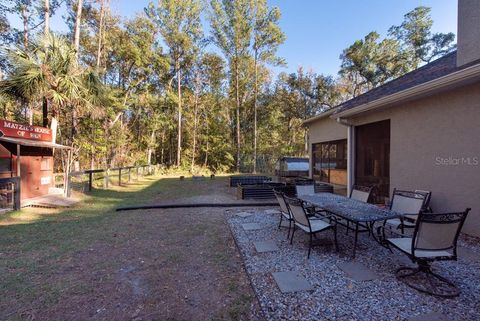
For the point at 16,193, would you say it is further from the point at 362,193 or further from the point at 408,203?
the point at 408,203

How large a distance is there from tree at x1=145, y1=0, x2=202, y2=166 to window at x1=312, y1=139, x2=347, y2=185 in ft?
41.2

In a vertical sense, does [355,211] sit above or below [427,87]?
below

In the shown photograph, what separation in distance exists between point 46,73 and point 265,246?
8.68m

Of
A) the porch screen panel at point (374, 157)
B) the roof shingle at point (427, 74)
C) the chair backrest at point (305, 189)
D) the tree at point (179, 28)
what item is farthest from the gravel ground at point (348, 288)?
the tree at point (179, 28)

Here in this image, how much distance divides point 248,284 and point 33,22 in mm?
17659

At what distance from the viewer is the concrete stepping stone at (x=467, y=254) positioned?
356 centimetres

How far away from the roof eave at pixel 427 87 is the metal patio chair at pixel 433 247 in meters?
2.72

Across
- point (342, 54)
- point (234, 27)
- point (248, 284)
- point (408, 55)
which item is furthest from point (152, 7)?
point (248, 284)

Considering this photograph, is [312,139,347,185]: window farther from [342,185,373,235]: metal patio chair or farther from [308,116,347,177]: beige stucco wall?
[342,185,373,235]: metal patio chair

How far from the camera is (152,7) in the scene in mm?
20156

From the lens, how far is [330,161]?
35.7ft

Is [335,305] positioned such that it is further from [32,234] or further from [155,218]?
[32,234]

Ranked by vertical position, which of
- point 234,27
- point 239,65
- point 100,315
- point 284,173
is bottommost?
point 100,315

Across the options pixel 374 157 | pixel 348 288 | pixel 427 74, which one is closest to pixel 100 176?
pixel 374 157
